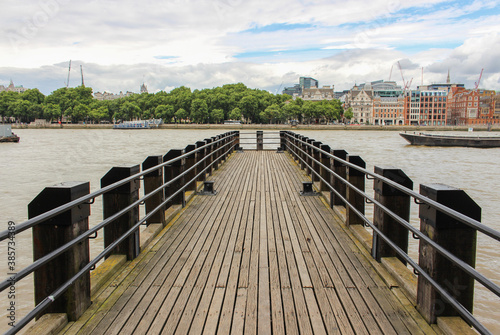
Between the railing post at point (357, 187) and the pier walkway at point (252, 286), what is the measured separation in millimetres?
280

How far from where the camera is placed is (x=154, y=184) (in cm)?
531

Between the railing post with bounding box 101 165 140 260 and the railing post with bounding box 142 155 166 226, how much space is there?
99 cm

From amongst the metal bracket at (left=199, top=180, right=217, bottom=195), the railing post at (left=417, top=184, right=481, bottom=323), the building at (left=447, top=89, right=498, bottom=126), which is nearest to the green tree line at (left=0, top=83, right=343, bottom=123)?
the building at (left=447, top=89, right=498, bottom=126)

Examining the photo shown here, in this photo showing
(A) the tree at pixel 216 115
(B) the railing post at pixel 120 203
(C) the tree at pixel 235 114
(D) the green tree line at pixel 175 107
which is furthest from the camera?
(D) the green tree line at pixel 175 107

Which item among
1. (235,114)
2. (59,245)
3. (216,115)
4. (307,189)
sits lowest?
(307,189)

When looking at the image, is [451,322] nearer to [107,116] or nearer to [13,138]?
[13,138]

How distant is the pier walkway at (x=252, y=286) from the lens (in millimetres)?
3010

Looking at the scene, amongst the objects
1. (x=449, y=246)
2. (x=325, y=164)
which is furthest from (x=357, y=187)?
(x=449, y=246)

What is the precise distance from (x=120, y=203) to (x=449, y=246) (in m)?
2.93

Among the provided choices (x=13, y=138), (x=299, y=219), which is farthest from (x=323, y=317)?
(x=13, y=138)

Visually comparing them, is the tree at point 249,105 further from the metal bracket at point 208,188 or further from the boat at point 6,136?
the metal bracket at point 208,188

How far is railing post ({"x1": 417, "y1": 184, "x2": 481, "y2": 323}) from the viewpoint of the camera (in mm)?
2730

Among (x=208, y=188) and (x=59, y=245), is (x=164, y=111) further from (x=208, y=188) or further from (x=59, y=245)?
(x=59, y=245)

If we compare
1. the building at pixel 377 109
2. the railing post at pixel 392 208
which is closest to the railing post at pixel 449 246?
the railing post at pixel 392 208
